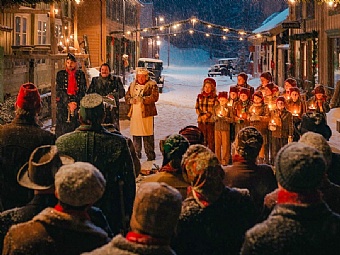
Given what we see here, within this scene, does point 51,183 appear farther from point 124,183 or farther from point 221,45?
point 221,45

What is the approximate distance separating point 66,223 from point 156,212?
59 cm

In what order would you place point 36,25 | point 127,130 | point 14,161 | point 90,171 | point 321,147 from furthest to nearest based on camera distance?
point 36,25
point 127,130
point 14,161
point 321,147
point 90,171

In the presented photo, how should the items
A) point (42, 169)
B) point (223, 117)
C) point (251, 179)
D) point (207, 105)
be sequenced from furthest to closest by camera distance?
1. point (207, 105)
2. point (223, 117)
3. point (251, 179)
4. point (42, 169)

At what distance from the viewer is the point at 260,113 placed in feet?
33.7

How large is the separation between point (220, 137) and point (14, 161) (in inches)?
238

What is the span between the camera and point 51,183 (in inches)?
141

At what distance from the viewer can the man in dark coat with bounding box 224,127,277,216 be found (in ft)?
16.0

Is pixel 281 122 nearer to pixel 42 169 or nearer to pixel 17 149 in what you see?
pixel 17 149

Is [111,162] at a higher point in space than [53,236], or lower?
higher

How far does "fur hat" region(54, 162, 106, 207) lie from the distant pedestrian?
0.34 m

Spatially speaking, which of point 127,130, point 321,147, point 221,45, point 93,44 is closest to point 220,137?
point 127,130

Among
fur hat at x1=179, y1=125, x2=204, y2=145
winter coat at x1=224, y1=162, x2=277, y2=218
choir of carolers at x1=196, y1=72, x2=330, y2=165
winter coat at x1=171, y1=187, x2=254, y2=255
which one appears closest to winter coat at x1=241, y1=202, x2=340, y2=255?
winter coat at x1=171, y1=187, x2=254, y2=255

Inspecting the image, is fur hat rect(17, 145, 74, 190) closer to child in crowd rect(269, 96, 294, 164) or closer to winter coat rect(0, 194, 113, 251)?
winter coat rect(0, 194, 113, 251)

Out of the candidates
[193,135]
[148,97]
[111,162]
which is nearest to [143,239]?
[111,162]
